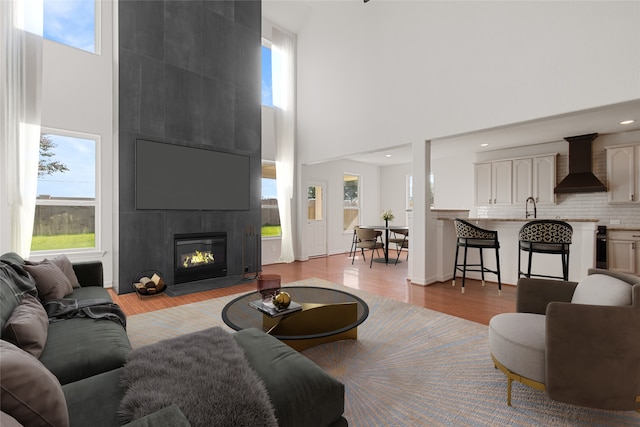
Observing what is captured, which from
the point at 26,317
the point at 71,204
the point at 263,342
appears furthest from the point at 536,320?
the point at 71,204

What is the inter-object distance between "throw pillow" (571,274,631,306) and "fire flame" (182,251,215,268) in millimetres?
4511

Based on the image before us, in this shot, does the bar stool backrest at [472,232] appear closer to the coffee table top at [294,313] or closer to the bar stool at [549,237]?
the bar stool at [549,237]

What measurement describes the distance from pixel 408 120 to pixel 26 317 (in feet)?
15.6

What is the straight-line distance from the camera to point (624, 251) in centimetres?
508

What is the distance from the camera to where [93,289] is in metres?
2.69

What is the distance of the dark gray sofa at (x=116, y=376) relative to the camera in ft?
3.51

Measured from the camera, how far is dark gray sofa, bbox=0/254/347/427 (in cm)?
107

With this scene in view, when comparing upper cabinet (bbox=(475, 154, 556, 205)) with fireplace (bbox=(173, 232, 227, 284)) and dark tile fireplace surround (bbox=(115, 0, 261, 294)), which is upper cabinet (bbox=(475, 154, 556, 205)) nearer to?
dark tile fireplace surround (bbox=(115, 0, 261, 294))

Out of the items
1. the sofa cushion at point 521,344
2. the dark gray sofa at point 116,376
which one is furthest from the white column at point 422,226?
the dark gray sofa at point 116,376

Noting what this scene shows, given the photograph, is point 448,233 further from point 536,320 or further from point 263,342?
point 263,342

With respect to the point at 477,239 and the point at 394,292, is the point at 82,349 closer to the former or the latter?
the point at 394,292

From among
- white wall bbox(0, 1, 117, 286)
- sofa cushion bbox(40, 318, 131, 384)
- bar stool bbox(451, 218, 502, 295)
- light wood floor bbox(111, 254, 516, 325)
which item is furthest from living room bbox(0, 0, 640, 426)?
sofa cushion bbox(40, 318, 131, 384)

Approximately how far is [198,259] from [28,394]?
4059mm

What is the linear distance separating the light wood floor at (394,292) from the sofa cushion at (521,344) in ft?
4.18
